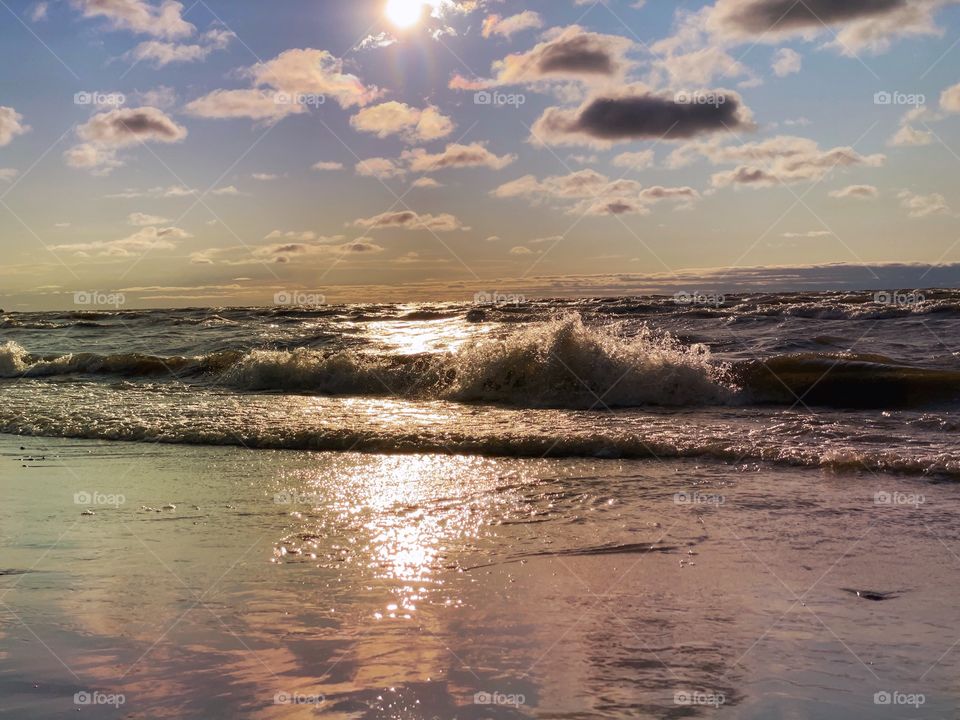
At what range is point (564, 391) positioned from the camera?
15000 mm

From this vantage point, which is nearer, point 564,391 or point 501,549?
point 501,549

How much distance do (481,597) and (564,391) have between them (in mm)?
10367

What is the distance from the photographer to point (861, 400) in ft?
44.3

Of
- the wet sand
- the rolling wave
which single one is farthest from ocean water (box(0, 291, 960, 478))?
the wet sand

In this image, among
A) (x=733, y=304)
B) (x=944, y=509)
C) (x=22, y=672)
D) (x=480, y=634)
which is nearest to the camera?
(x=22, y=672)

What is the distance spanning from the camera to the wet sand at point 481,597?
350cm

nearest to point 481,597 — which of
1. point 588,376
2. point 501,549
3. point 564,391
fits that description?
point 501,549

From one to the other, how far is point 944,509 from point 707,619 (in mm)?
3792

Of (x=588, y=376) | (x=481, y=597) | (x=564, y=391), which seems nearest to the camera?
(x=481, y=597)

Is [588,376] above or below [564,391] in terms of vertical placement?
above

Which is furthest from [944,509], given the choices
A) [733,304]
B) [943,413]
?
[733,304]

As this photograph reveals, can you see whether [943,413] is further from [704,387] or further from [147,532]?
[147,532]

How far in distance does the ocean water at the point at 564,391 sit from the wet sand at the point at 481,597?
188 centimetres

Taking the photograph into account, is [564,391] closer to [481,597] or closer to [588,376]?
[588,376]
